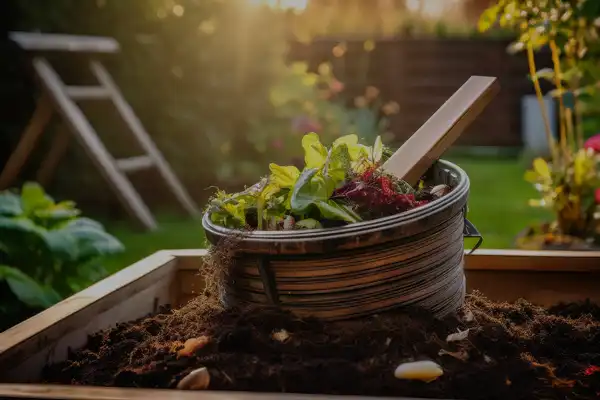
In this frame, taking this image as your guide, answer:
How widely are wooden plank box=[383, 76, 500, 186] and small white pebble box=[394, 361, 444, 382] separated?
471 mm

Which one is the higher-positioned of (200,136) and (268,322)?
(200,136)

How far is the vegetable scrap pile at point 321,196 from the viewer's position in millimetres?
1312

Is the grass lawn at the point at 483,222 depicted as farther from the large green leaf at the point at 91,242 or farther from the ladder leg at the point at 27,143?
the large green leaf at the point at 91,242

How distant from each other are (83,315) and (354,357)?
0.61 m

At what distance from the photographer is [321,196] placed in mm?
1325

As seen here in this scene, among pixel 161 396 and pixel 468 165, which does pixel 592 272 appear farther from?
pixel 468 165

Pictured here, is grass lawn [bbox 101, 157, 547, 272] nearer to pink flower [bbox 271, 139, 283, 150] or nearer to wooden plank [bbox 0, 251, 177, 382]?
pink flower [bbox 271, 139, 283, 150]

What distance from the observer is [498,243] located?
421 cm

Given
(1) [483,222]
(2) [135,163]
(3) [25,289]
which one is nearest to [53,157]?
(2) [135,163]

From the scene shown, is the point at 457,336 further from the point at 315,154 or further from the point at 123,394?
the point at 123,394

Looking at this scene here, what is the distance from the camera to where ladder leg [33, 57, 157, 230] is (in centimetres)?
416

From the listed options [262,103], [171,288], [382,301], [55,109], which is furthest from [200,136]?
[382,301]

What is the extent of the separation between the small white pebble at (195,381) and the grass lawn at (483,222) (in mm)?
2294

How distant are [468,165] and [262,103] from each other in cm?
325
